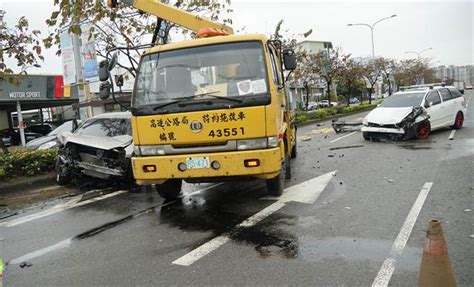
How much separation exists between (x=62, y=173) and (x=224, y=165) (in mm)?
4835

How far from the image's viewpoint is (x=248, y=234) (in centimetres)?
522

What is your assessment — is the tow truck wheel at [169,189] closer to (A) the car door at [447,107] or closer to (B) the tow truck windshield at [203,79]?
(B) the tow truck windshield at [203,79]

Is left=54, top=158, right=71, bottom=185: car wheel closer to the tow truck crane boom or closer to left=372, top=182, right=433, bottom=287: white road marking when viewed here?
the tow truck crane boom

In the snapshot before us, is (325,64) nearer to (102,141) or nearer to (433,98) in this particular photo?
(433,98)

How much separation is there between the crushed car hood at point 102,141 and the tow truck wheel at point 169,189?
153cm

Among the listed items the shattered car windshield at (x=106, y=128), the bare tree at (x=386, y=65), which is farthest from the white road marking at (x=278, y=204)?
the bare tree at (x=386, y=65)

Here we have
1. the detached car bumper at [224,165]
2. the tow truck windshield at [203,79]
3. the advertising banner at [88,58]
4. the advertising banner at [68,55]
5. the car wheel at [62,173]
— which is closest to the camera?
the detached car bumper at [224,165]

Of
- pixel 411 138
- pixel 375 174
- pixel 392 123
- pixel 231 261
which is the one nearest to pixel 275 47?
pixel 375 174

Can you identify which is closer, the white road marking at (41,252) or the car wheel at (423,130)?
the white road marking at (41,252)

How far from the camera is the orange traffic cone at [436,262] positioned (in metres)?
3.18

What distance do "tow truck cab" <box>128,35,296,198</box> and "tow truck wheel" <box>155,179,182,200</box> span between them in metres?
1.09

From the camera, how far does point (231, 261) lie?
4391mm

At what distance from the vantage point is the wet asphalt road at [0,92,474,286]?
4.08 m

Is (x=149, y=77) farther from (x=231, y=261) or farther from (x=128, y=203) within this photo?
(x=231, y=261)
